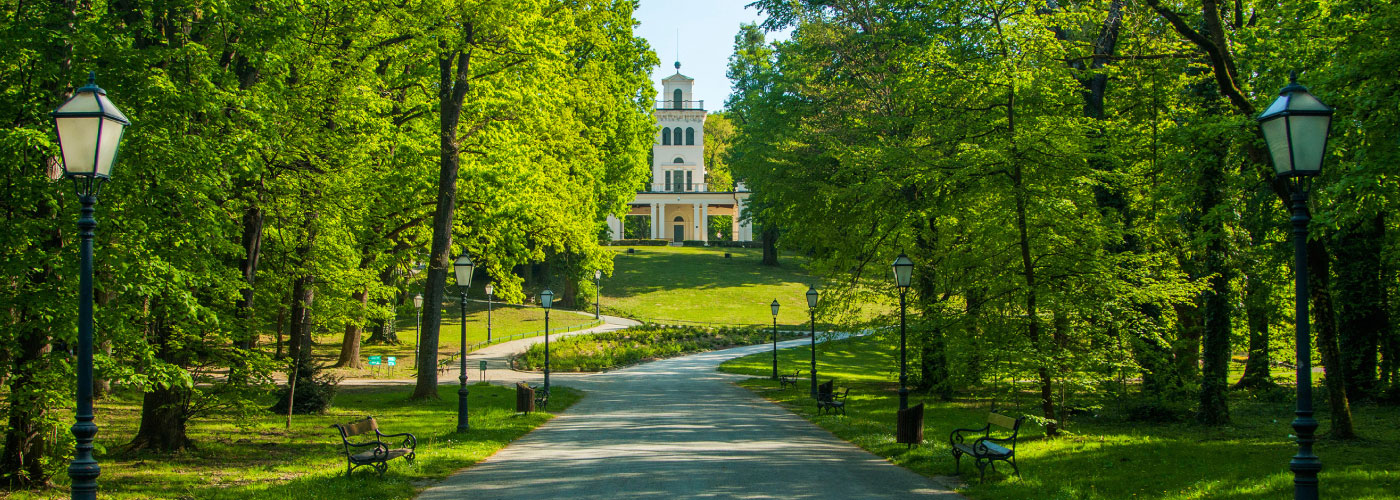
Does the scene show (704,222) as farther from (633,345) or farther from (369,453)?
(369,453)

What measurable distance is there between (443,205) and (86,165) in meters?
14.9

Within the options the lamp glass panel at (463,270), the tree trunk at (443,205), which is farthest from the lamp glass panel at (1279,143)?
the tree trunk at (443,205)

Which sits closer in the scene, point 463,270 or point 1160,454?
point 1160,454

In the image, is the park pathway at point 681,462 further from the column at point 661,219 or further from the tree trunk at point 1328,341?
the column at point 661,219

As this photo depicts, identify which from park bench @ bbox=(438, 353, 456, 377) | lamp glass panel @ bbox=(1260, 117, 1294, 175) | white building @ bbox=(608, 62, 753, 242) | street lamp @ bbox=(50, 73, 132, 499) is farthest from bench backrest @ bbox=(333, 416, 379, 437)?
white building @ bbox=(608, 62, 753, 242)

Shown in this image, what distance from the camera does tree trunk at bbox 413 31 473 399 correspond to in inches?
852

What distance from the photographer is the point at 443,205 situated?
71.5 ft

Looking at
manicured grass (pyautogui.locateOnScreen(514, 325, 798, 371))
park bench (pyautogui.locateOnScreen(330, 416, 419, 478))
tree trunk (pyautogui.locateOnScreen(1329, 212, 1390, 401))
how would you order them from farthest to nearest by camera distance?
manicured grass (pyautogui.locateOnScreen(514, 325, 798, 371))
tree trunk (pyautogui.locateOnScreen(1329, 212, 1390, 401))
park bench (pyautogui.locateOnScreen(330, 416, 419, 478))

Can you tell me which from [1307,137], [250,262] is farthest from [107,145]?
[1307,137]

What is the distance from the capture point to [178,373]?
1054 centimetres

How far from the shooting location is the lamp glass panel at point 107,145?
22.9 ft

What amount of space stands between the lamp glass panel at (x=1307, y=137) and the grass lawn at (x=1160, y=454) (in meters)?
4.20

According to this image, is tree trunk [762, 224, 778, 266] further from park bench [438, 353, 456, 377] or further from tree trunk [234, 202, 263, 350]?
tree trunk [234, 202, 263, 350]

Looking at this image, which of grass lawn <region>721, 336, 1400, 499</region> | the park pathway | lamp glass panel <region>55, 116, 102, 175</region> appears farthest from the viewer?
the park pathway
